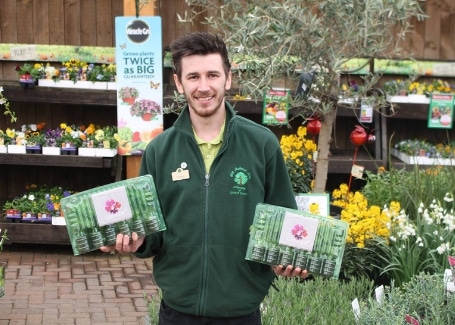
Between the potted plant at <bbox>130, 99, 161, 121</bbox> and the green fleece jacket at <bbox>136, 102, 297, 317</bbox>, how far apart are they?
15.1ft

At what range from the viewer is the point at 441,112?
7801 mm

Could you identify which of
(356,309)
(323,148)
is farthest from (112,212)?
(323,148)

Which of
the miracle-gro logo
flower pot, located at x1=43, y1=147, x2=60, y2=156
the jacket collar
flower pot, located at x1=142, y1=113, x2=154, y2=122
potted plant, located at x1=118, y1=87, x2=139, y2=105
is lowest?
flower pot, located at x1=43, y1=147, x2=60, y2=156

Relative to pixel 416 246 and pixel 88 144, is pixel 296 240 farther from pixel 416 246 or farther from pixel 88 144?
pixel 88 144

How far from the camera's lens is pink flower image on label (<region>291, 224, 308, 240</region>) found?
9.18 feet

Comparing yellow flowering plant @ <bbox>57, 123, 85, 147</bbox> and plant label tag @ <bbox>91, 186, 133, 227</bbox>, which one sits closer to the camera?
plant label tag @ <bbox>91, 186, 133, 227</bbox>

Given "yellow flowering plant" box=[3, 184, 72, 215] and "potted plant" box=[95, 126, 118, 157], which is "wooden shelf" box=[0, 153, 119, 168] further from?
"yellow flowering plant" box=[3, 184, 72, 215]

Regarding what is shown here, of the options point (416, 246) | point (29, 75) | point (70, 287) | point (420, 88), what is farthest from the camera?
point (420, 88)

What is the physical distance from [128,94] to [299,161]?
7.00 ft

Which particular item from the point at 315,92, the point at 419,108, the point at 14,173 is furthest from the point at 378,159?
the point at 14,173

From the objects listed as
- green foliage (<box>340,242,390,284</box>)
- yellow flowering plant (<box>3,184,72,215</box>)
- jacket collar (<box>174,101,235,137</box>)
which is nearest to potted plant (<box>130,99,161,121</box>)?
yellow flowering plant (<box>3,184,72,215</box>)

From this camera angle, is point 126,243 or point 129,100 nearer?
point 126,243

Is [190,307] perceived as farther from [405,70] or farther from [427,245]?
[405,70]

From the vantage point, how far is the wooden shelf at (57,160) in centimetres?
739
